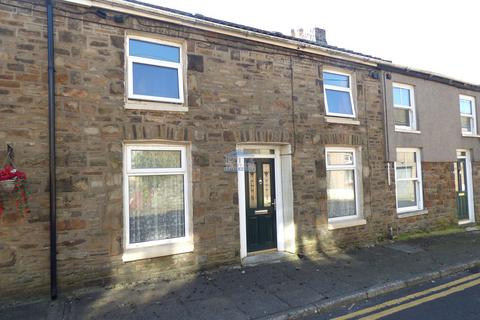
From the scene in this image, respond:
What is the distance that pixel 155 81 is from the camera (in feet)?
20.7

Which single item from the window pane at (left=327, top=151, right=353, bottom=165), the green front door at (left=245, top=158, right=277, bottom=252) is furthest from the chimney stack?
the green front door at (left=245, top=158, right=277, bottom=252)

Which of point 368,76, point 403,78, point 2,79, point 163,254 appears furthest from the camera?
point 403,78

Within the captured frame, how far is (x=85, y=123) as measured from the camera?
5535 mm

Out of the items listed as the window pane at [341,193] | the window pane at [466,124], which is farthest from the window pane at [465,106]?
the window pane at [341,193]

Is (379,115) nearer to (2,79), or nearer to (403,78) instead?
(403,78)

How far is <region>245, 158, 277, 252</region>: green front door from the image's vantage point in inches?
287

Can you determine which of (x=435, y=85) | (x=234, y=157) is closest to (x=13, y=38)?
(x=234, y=157)

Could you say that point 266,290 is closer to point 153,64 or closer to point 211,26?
point 153,64

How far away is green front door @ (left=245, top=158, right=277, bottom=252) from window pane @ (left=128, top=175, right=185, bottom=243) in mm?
1612

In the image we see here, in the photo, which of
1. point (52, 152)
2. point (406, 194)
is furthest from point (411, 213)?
point (52, 152)

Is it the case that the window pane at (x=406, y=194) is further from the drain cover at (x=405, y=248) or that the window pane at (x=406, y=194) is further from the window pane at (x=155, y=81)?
the window pane at (x=155, y=81)

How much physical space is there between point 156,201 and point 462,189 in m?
11.0

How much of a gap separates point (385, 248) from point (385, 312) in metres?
3.87

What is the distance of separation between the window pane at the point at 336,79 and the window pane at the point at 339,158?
1.86 m
